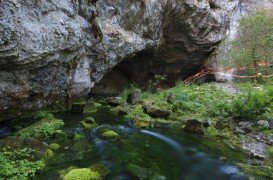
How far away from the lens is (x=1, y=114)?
7.90 m

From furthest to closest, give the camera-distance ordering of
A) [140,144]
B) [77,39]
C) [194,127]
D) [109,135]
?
[77,39], [194,127], [109,135], [140,144]

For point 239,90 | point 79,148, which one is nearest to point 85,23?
point 79,148

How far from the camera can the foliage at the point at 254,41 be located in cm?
1930

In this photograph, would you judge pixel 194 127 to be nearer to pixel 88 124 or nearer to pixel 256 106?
pixel 256 106

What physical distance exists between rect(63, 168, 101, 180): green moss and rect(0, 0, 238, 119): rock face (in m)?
3.01

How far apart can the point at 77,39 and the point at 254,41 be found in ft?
47.1

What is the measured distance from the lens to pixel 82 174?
16.6 feet

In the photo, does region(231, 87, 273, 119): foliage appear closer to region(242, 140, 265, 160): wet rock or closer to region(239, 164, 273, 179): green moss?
region(242, 140, 265, 160): wet rock

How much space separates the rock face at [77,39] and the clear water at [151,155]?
4.82ft

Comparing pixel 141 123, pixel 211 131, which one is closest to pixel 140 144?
pixel 141 123

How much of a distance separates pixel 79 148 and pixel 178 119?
441 centimetres

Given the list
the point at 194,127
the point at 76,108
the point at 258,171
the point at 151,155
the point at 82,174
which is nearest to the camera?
the point at 82,174

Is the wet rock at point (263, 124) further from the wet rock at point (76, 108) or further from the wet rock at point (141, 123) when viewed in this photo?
the wet rock at point (76, 108)

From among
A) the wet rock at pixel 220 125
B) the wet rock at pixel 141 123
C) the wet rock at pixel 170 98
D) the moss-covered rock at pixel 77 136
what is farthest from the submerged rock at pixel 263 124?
the moss-covered rock at pixel 77 136
